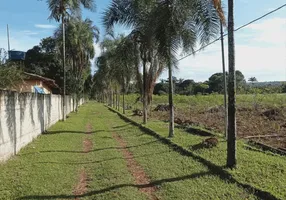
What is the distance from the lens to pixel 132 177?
819cm

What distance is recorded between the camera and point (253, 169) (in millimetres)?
7727

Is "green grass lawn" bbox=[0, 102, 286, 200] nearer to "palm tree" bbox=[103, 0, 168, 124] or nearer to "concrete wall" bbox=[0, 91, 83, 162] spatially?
"concrete wall" bbox=[0, 91, 83, 162]

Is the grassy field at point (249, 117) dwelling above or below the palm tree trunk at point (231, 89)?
below

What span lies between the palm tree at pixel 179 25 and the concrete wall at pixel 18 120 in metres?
5.28

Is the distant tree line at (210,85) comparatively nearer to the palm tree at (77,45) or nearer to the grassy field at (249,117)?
the grassy field at (249,117)

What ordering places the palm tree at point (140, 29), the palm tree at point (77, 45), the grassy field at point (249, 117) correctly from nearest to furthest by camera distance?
the grassy field at point (249, 117) < the palm tree at point (140, 29) < the palm tree at point (77, 45)

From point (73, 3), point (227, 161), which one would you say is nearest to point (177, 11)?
point (227, 161)

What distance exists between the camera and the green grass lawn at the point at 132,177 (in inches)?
265

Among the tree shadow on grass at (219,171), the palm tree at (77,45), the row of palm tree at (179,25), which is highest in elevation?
the palm tree at (77,45)

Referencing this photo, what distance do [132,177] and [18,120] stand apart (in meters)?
5.46

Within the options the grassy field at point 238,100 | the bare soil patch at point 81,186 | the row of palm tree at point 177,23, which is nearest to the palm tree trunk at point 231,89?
the row of palm tree at point 177,23

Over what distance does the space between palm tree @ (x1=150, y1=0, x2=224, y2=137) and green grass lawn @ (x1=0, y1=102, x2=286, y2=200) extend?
137 inches

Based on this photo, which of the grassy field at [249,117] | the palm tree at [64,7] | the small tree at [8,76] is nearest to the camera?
the small tree at [8,76]

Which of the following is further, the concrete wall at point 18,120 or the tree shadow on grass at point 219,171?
the concrete wall at point 18,120
